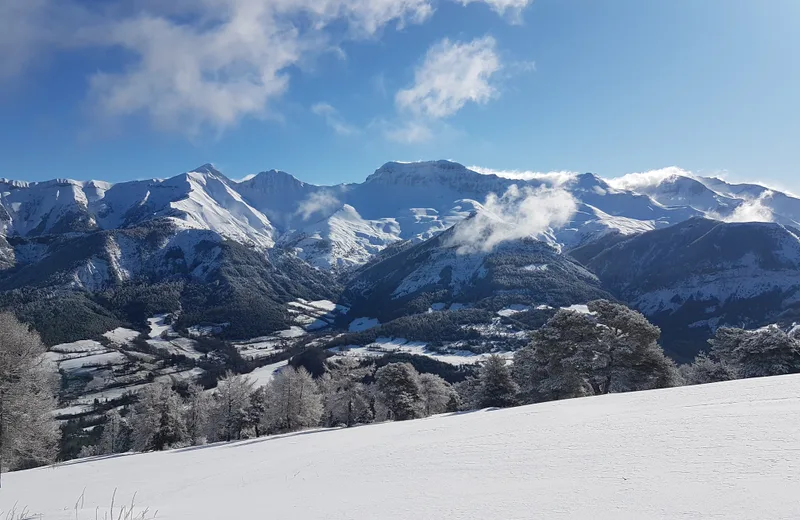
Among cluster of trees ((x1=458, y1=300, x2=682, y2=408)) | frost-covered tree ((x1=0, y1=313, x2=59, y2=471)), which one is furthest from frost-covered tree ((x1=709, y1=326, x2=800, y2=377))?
frost-covered tree ((x1=0, y1=313, x2=59, y2=471))

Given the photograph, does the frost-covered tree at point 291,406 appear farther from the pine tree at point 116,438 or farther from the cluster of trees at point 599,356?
the pine tree at point 116,438

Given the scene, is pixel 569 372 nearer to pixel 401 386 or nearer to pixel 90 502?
pixel 401 386

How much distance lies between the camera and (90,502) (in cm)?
1705

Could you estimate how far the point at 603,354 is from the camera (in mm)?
40156

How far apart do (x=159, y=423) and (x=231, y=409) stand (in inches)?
338

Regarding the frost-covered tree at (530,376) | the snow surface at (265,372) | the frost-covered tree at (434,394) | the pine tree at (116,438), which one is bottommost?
the snow surface at (265,372)

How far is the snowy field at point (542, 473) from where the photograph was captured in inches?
337

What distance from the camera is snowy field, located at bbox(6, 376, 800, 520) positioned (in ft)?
28.1

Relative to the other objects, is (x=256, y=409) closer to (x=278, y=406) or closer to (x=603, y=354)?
(x=278, y=406)

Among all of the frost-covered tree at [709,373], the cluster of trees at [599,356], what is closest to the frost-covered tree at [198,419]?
the cluster of trees at [599,356]

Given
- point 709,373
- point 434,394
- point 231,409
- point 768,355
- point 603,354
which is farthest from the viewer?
point 434,394

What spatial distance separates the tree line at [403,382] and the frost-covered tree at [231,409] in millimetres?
135

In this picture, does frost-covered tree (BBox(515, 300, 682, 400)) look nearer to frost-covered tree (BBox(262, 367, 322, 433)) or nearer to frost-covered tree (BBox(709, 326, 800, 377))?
frost-covered tree (BBox(709, 326, 800, 377))

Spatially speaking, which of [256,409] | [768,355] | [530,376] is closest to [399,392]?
[530,376]
